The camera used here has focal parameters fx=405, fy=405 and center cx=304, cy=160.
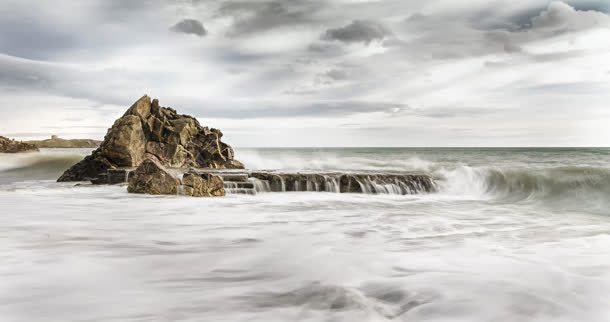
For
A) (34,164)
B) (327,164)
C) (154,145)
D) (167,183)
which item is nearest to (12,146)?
(34,164)

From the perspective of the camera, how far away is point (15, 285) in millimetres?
3436

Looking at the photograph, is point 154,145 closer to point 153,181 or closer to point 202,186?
point 153,181

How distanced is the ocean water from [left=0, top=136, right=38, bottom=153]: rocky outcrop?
26340 millimetres

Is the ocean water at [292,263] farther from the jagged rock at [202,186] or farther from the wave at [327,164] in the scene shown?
the wave at [327,164]

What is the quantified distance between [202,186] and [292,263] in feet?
22.2

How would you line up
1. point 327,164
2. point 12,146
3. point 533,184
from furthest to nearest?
point 12,146, point 327,164, point 533,184

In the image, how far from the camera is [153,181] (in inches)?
420

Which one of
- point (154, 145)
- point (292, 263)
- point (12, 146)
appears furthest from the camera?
point (12, 146)

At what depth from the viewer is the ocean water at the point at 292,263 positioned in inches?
120

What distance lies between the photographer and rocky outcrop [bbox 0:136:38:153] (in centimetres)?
3078

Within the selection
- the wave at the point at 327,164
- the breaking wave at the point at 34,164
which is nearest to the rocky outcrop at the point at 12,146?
the breaking wave at the point at 34,164

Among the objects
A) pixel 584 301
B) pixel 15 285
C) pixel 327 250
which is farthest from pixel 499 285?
pixel 15 285

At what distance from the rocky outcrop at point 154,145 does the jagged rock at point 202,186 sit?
406 centimetres

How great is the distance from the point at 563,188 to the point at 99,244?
13435mm
